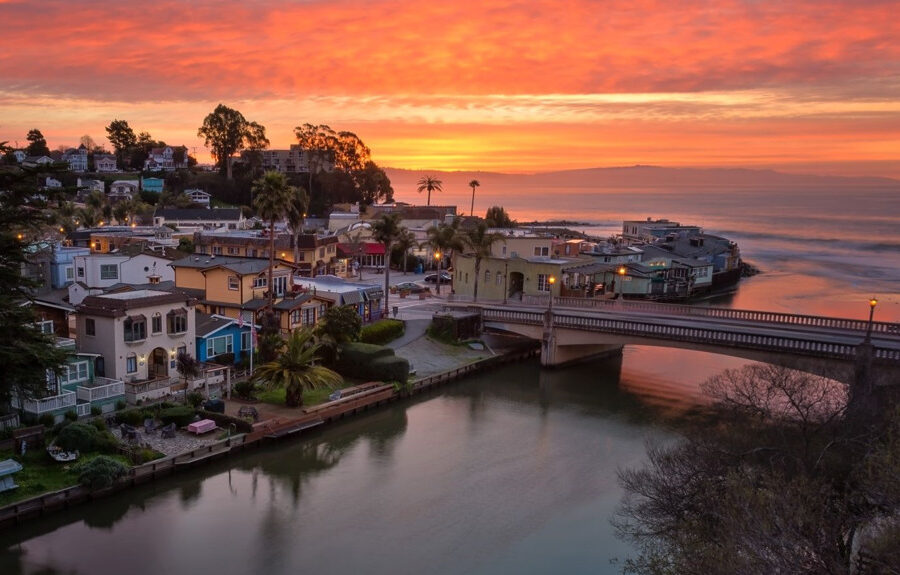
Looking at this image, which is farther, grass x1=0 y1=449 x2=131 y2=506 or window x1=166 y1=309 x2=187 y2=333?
window x1=166 y1=309 x2=187 y2=333

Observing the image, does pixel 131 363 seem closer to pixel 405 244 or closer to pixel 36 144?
pixel 405 244

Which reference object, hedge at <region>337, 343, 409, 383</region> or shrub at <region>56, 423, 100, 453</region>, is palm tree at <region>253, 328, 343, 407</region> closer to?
hedge at <region>337, 343, 409, 383</region>

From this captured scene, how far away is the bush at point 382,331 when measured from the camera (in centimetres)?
4806

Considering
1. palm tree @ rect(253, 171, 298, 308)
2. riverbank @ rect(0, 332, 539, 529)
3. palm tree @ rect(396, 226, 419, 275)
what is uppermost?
palm tree @ rect(253, 171, 298, 308)

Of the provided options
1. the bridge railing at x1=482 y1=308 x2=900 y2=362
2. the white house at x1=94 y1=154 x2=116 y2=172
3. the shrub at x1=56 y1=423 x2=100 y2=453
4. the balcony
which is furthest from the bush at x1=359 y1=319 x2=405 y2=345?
the white house at x1=94 y1=154 x2=116 y2=172

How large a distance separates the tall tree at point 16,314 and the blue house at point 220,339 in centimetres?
1358

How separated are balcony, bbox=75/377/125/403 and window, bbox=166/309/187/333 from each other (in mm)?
4475

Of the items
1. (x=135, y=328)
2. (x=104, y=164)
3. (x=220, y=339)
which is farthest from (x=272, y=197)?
(x=104, y=164)

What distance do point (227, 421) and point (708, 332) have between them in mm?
28094

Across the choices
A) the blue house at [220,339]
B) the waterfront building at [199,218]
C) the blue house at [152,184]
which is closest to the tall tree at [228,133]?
the blue house at [152,184]

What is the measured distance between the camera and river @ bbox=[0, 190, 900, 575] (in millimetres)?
23891

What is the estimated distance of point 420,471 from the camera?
105 ft

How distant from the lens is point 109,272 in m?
53.5

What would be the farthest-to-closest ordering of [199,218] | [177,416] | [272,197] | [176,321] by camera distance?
[199,218], [272,197], [176,321], [177,416]
